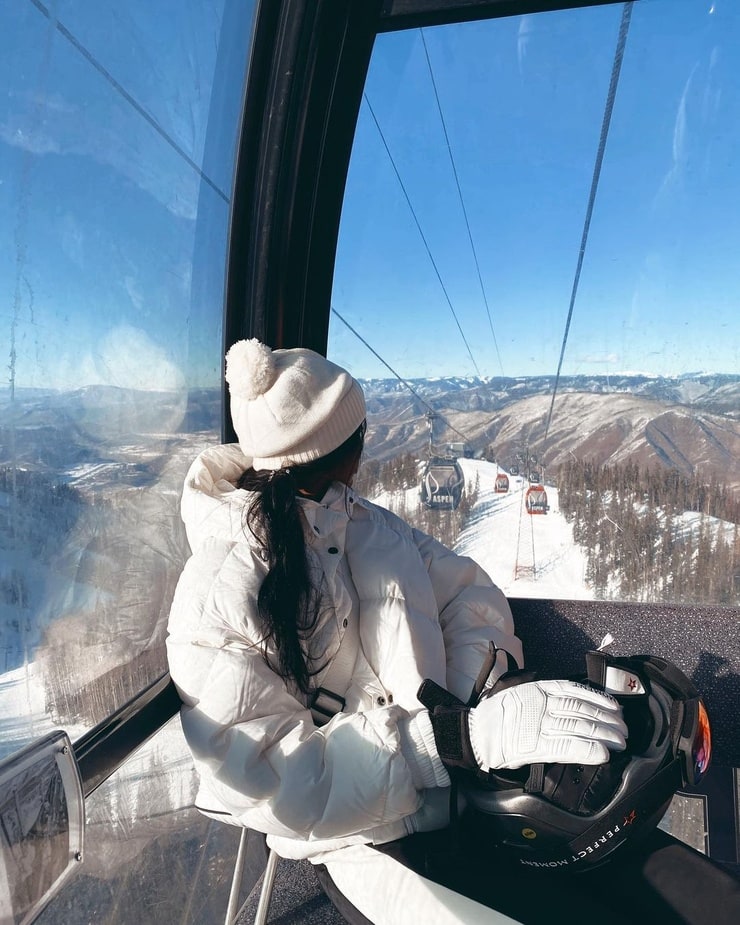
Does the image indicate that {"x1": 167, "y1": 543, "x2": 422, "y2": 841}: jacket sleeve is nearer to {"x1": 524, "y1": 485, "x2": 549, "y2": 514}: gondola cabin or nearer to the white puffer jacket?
the white puffer jacket

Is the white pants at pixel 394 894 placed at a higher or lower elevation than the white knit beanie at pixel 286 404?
lower

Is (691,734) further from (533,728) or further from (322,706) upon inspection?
(322,706)

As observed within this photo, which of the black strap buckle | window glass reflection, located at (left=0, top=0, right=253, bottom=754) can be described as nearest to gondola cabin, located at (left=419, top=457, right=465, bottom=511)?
window glass reflection, located at (left=0, top=0, right=253, bottom=754)

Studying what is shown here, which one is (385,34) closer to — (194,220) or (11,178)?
(194,220)

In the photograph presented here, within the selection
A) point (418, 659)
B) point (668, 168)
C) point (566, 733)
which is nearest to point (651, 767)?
point (566, 733)

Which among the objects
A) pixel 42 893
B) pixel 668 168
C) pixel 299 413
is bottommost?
pixel 42 893

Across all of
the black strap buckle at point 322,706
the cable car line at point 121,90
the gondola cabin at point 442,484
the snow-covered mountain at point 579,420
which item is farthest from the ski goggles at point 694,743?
the cable car line at point 121,90

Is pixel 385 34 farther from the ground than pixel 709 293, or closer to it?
farther from the ground

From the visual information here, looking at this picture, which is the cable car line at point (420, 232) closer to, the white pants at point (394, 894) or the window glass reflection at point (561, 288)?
the window glass reflection at point (561, 288)
